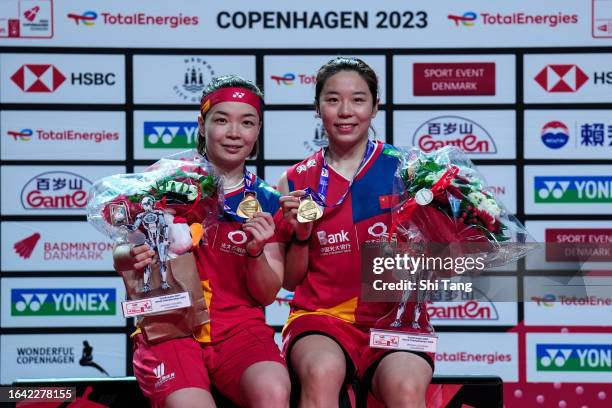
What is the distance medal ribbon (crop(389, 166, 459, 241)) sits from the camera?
2.84 metres

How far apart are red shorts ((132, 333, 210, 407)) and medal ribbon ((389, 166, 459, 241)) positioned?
32.1 inches

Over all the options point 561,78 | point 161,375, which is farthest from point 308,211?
point 561,78

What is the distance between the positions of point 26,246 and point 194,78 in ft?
4.50

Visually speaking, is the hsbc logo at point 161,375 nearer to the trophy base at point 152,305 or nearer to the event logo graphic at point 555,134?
the trophy base at point 152,305

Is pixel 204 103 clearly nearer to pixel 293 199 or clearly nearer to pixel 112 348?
pixel 293 199

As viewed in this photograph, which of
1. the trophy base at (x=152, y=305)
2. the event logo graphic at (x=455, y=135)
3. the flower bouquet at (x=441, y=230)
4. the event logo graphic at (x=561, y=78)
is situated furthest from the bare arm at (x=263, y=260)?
the event logo graphic at (x=561, y=78)

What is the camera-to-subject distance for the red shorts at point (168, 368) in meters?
2.78

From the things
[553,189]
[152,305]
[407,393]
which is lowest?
[407,393]

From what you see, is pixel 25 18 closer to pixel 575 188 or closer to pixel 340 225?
pixel 340 225

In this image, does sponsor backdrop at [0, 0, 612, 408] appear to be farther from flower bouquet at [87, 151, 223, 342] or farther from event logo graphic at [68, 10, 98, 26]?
flower bouquet at [87, 151, 223, 342]

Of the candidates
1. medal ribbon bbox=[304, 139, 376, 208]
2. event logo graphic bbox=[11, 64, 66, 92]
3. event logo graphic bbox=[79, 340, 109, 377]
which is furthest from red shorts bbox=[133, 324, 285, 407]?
event logo graphic bbox=[11, 64, 66, 92]

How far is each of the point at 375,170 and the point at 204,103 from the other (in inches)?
27.8

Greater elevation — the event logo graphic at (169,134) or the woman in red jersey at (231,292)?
the event logo graphic at (169,134)

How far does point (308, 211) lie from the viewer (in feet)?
9.42
